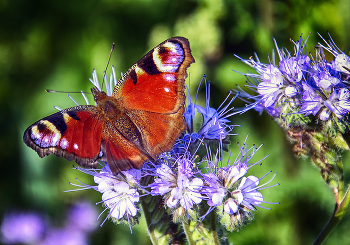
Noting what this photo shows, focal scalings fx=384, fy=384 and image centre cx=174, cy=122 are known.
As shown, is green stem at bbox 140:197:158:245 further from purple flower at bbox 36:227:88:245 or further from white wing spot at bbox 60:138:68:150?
purple flower at bbox 36:227:88:245

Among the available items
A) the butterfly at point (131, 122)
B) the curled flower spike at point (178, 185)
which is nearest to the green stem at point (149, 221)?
the curled flower spike at point (178, 185)

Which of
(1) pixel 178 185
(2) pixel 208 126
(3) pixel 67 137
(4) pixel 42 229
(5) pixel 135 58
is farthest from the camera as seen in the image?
(5) pixel 135 58

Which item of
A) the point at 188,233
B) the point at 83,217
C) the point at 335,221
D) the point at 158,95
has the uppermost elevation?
the point at 158,95

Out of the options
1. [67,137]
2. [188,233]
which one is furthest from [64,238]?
[188,233]

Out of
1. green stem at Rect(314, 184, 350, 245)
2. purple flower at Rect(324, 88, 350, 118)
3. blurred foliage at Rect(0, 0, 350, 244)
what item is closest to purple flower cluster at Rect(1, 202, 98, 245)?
blurred foliage at Rect(0, 0, 350, 244)

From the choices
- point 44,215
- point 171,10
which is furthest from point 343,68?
point 44,215

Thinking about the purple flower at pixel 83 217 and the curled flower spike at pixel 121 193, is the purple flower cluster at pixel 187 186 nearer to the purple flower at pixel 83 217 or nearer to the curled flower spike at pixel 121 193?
the curled flower spike at pixel 121 193

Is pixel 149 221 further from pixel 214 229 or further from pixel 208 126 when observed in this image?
pixel 208 126
